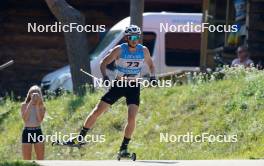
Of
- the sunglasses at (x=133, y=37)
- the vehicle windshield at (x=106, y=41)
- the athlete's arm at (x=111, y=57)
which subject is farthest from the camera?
the vehicle windshield at (x=106, y=41)

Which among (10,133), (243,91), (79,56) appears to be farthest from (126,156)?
(79,56)

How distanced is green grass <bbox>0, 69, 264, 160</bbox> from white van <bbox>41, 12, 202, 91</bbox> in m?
2.83

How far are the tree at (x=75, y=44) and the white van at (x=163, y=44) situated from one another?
4.38 ft

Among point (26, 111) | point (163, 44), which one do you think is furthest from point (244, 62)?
point (26, 111)

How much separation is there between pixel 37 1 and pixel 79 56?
7526 millimetres

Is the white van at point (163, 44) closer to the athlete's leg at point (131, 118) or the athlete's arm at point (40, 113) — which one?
the athlete's arm at point (40, 113)

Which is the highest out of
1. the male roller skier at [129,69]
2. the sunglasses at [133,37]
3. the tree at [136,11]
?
the tree at [136,11]

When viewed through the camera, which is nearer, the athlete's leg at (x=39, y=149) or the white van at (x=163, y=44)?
the athlete's leg at (x=39, y=149)

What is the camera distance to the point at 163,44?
23.5m

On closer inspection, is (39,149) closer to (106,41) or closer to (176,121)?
(176,121)

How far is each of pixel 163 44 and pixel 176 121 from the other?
18.7 feet

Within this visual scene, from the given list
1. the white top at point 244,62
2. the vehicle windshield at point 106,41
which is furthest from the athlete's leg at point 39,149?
the vehicle windshield at point 106,41

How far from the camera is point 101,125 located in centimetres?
1873

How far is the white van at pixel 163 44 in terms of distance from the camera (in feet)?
75.6
